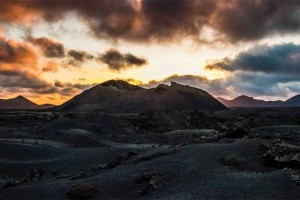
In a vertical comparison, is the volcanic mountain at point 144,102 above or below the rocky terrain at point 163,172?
above

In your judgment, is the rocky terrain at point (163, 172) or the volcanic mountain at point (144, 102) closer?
the rocky terrain at point (163, 172)

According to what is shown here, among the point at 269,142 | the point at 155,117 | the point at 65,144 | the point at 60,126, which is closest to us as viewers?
the point at 269,142

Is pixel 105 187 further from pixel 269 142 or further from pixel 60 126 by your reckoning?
pixel 60 126

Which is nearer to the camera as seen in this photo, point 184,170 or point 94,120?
point 184,170

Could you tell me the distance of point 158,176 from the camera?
21.6 meters

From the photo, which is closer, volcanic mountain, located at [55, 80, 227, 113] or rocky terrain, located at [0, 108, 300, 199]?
rocky terrain, located at [0, 108, 300, 199]

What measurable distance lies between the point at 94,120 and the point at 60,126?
9.18 meters

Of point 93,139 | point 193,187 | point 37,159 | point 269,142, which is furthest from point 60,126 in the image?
point 193,187

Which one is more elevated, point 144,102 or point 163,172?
point 144,102

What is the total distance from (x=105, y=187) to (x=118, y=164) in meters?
5.61

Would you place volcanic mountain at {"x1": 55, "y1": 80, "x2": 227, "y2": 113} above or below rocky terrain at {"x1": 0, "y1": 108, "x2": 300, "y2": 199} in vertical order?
above

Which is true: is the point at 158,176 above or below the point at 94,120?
below

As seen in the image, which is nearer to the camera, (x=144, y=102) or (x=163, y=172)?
(x=163, y=172)

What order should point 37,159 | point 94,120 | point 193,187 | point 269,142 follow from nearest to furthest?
point 193,187 → point 269,142 → point 37,159 → point 94,120
